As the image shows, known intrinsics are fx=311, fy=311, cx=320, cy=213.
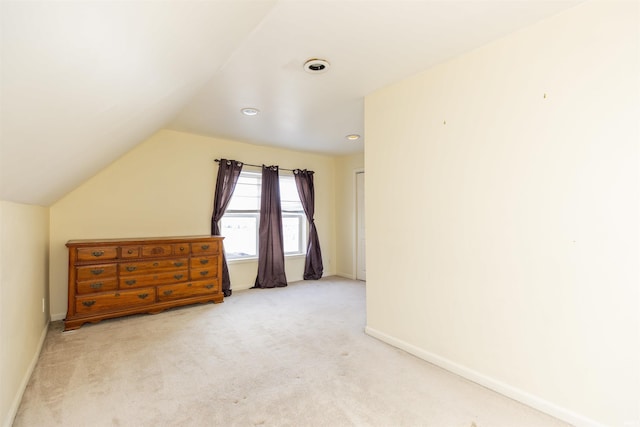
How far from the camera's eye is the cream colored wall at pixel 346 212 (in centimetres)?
549

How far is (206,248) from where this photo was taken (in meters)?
3.83

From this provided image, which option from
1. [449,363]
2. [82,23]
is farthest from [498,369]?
[82,23]

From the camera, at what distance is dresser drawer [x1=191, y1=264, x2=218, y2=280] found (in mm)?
3743

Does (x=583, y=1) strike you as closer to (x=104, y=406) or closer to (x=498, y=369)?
(x=498, y=369)

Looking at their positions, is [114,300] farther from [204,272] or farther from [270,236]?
[270,236]

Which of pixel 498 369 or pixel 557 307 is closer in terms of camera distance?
pixel 557 307

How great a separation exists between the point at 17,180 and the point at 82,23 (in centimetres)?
118

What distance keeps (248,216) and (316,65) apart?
3.00 meters

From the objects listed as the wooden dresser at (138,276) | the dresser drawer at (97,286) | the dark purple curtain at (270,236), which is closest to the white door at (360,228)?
the dark purple curtain at (270,236)

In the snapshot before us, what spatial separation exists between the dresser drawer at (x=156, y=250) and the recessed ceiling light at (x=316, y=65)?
8.26 feet

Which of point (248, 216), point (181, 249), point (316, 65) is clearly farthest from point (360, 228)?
point (316, 65)

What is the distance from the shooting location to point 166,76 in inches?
73.7

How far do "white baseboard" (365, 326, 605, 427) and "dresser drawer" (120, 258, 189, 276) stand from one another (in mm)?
2434

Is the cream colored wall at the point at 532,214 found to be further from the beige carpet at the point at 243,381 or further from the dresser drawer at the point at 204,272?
the dresser drawer at the point at 204,272
